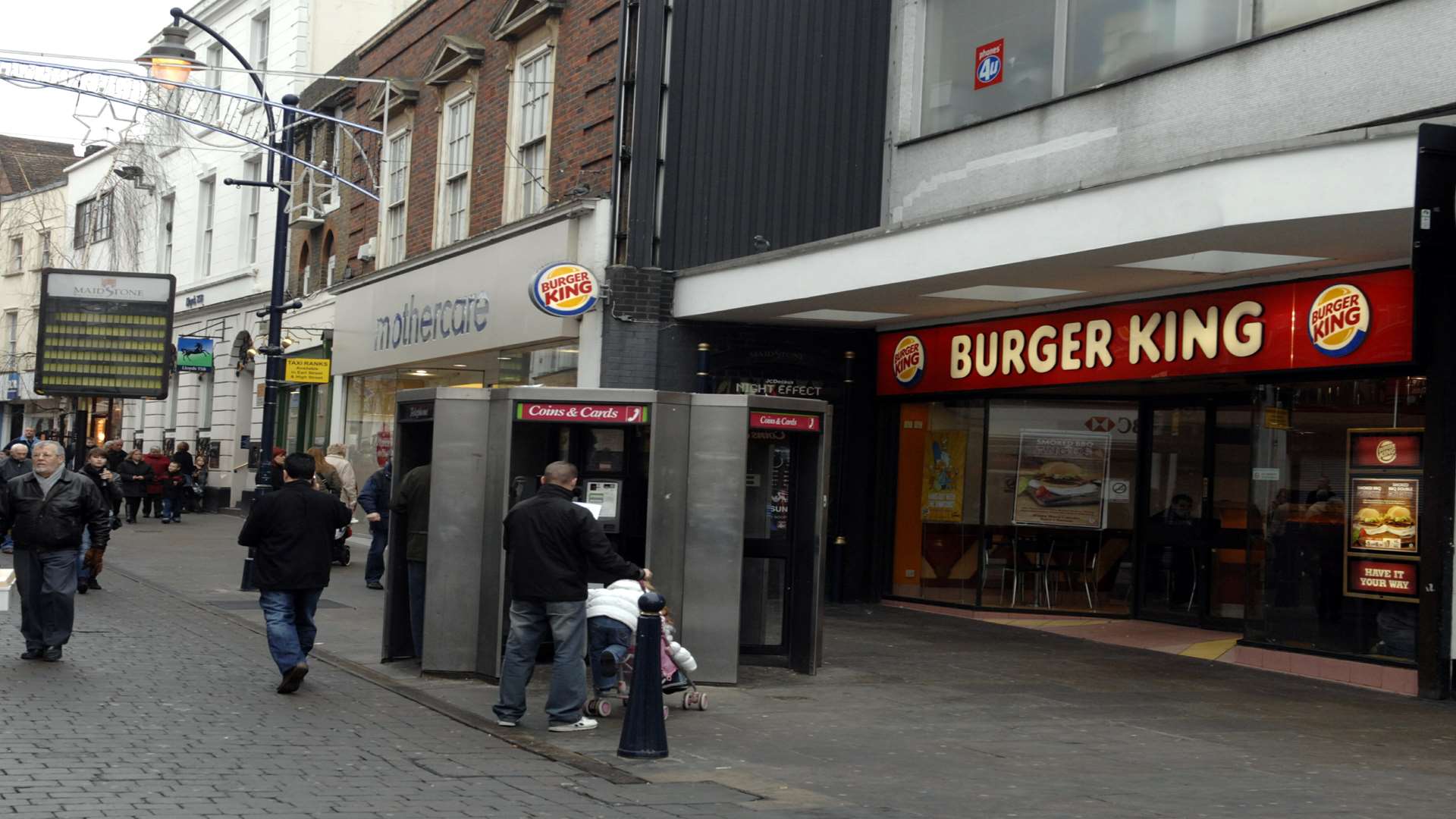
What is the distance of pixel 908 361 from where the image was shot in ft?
57.8

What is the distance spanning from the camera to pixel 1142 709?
1075 cm

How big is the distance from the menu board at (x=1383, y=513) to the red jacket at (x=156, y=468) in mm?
22625

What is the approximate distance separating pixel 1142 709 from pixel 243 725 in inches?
228

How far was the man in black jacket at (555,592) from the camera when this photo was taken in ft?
30.3

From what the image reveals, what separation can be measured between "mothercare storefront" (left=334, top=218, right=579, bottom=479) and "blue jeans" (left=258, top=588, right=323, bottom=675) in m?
7.88

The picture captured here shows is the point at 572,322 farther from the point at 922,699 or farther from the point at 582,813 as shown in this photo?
the point at 582,813

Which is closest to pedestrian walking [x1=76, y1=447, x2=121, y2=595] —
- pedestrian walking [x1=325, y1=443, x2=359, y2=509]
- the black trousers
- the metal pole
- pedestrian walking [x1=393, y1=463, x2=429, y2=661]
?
the metal pole

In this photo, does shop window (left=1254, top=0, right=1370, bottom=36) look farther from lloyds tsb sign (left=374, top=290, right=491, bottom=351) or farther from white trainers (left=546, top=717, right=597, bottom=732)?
lloyds tsb sign (left=374, top=290, right=491, bottom=351)

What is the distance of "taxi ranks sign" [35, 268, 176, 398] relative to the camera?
26078 millimetres

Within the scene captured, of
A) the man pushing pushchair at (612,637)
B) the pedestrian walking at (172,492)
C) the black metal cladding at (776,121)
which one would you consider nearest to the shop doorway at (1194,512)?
the black metal cladding at (776,121)

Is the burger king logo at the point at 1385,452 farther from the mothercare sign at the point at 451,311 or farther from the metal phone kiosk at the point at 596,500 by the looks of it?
the mothercare sign at the point at 451,311

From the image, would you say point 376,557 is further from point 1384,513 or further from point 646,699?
point 1384,513

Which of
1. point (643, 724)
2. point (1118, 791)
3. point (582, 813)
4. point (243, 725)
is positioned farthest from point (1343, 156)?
point (243, 725)

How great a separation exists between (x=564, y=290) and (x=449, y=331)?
4716 millimetres
